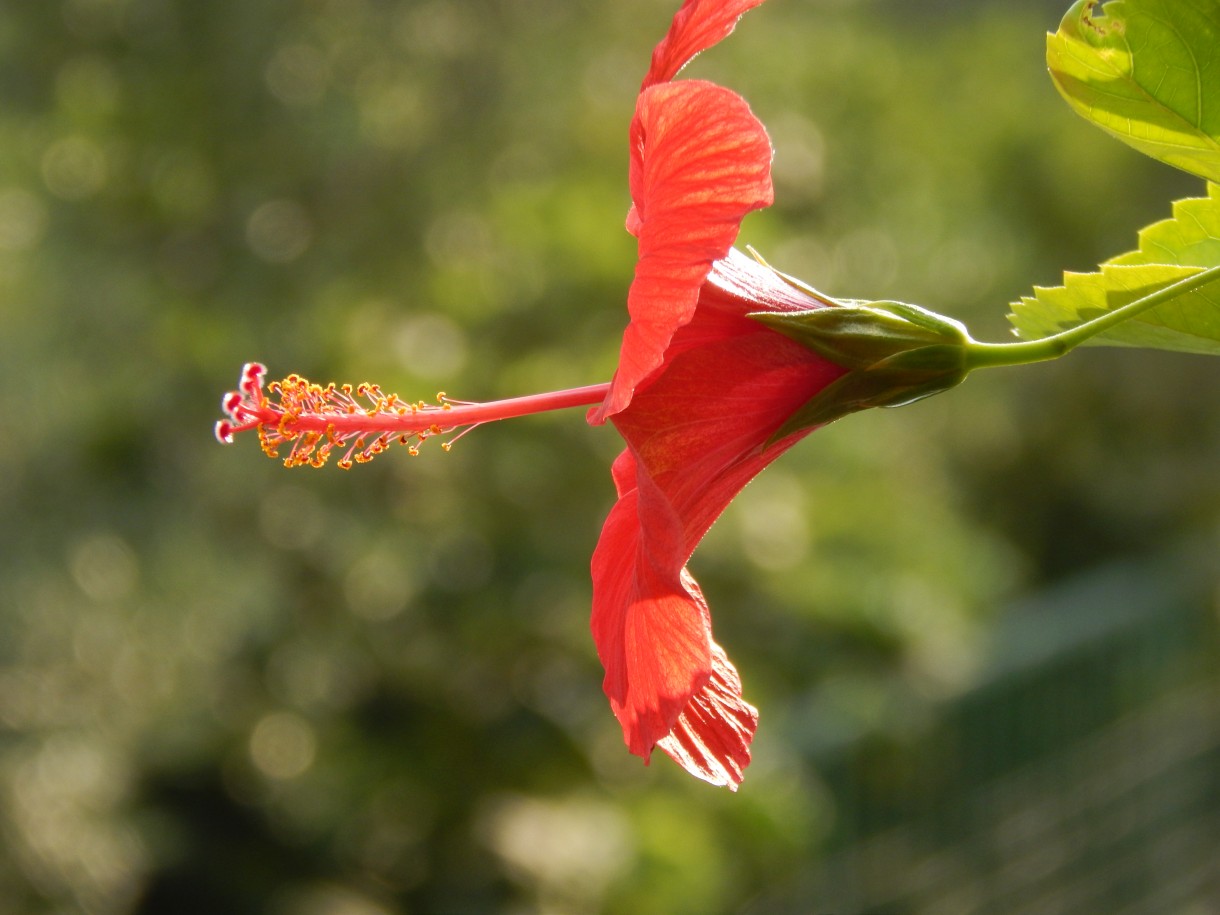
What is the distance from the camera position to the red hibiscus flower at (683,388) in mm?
527

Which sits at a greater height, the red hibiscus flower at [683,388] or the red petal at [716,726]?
the red hibiscus flower at [683,388]

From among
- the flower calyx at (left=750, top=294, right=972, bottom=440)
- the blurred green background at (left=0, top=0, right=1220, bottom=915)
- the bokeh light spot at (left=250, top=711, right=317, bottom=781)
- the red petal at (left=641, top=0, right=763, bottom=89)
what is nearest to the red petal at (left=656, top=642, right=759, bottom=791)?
the flower calyx at (left=750, top=294, right=972, bottom=440)

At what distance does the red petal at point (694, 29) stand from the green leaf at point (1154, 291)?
0.56 ft

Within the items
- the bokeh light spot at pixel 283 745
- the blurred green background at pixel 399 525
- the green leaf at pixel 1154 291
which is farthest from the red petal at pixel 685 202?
the bokeh light spot at pixel 283 745

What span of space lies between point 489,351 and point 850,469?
928 mm

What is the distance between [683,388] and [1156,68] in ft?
0.73

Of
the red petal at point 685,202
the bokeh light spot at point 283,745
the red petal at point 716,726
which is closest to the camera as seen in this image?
the red petal at point 685,202

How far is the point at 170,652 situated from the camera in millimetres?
2691

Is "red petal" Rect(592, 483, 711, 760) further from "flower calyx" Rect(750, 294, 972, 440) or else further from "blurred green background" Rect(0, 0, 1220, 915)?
"blurred green background" Rect(0, 0, 1220, 915)

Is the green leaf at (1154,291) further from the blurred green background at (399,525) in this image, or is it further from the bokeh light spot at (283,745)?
the bokeh light spot at (283,745)

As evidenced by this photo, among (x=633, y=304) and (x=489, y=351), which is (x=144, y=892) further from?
(x=633, y=304)

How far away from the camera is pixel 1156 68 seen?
53cm

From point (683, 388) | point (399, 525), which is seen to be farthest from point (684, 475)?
point (399, 525)

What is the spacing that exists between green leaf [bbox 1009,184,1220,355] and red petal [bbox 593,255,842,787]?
91mm
